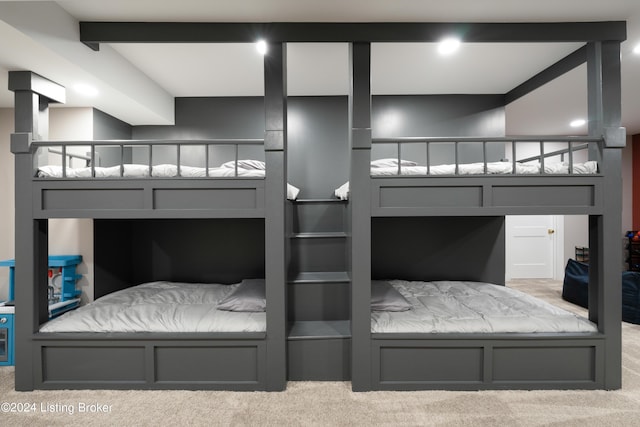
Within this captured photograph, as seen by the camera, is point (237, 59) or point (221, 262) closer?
point (237, 59)

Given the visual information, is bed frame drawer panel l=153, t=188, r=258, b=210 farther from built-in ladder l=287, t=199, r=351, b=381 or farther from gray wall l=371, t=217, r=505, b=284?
gray wall l=371, t=217, r=505, b=284

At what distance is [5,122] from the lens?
3.13 metres

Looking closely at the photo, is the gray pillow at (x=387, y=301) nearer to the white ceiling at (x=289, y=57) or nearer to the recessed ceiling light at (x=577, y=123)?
the white ceiling at (x=289, y=57)

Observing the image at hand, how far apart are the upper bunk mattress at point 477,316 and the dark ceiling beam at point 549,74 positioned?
1.90 m

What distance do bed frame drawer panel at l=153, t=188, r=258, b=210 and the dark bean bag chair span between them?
4120mm

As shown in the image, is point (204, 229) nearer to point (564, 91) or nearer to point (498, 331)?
point (498, 331)

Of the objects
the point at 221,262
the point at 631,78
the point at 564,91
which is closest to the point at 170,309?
the point at 221,262

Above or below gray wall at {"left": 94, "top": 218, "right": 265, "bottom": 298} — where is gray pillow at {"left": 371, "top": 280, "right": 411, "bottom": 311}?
below

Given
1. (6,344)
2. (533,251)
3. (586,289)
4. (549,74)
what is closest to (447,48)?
(549,74)

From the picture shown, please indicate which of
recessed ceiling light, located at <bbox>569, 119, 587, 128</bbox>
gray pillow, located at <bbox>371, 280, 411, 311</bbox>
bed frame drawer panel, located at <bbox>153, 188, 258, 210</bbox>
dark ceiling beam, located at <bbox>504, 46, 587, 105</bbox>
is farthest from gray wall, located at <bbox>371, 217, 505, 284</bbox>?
recessed ceiling light, located at <bbox>569, 119, 587, 128</bbox>

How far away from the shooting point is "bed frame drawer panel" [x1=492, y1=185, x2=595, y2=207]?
86.7 inches

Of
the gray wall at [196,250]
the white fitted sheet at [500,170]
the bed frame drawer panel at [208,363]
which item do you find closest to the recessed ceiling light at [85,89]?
the gray wall at [196,250]

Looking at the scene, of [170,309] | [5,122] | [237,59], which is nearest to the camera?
[170,309]

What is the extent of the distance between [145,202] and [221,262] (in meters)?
1.58
